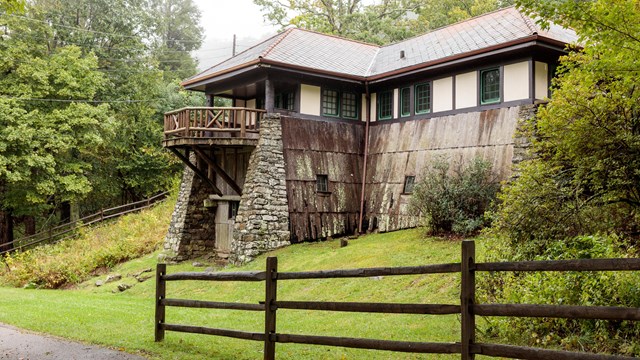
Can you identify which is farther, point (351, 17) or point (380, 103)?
point (351, 17)

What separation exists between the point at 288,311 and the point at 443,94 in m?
9.83

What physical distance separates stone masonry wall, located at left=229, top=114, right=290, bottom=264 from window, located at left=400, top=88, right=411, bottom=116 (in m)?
4.36

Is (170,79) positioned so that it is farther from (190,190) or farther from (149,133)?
(190,190)

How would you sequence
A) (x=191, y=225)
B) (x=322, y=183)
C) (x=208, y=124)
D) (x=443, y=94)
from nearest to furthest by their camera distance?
1. (x=443, y=94)
2. (x=208, y=124)
3. (x=322, y=183)
4. (x=191, y=225)

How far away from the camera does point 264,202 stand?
20.8 metres

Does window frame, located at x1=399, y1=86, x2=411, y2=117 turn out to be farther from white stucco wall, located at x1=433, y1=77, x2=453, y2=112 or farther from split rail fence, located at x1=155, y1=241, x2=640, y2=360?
split rail fence, located at x1=155, y1=241, x2=640, y2=360

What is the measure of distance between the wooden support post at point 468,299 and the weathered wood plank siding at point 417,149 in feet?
39.6

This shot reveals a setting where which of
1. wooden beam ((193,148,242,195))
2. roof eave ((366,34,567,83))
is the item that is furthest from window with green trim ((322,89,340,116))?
wooden beam ((193,148,242,195))

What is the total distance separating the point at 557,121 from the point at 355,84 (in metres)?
12.6

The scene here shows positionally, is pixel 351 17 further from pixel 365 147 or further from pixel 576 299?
pixel 576 299

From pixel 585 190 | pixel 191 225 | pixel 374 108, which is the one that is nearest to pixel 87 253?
pixel 191 225

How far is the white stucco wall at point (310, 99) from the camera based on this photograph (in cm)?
2211

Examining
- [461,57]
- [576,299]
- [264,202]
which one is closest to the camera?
[576,299]

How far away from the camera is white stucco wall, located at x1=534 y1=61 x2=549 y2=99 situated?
1784cm
